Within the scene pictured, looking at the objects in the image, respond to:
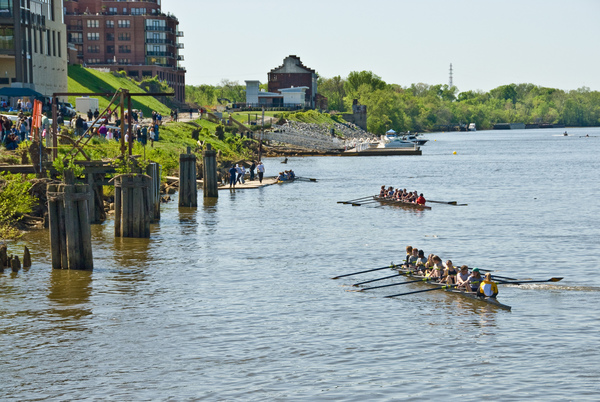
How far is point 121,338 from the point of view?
24.1 metres

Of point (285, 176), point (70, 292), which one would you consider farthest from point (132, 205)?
point (285, 176)

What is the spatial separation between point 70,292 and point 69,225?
2.81 m

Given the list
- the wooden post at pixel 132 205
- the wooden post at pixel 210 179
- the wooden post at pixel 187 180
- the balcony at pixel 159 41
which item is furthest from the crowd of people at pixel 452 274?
the balcony at pixel 159 41

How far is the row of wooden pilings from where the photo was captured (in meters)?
30.9

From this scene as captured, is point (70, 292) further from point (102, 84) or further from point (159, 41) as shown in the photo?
point (159, 41)

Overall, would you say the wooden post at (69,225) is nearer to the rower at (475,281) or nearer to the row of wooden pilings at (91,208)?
the row of wooden pilings at (91,208)

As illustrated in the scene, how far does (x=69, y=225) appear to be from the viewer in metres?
30.9

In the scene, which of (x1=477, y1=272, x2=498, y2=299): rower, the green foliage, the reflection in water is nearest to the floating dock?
the green foliage

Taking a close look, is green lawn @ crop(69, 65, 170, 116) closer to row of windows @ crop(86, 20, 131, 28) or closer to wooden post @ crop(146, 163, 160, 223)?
row of windows @ crop(86, 20, 131, 28)

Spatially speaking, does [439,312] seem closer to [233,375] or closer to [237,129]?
[233,375]

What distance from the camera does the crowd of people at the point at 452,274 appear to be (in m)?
28.1

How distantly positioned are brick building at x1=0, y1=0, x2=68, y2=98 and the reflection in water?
59959 mm

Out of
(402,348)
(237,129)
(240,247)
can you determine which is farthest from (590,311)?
(237,129)

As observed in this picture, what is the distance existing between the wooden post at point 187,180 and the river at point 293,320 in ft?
17.3
